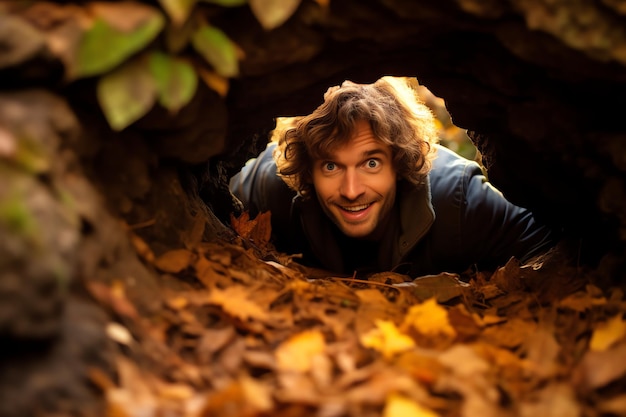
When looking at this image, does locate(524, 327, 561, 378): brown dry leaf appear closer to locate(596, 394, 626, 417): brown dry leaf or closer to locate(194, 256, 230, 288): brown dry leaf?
locate(596, 394, 626, 417): brown dry leaf

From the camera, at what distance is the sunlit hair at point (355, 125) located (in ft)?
12.5

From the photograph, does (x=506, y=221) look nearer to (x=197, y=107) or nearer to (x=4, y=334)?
(x=197, y=107)

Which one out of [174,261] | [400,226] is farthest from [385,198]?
[174,261]

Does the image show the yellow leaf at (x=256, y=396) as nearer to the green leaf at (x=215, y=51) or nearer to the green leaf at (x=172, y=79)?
the green leaf at (x=172, y=79)

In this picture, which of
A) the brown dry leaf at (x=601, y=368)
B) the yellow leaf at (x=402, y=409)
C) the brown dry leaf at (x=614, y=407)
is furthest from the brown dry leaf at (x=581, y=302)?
the yellow leaf at (x=402, y=409)

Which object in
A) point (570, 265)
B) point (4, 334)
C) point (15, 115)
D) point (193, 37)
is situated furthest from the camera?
point (570, 265)

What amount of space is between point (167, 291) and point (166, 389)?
0.48m

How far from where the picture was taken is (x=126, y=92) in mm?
1645

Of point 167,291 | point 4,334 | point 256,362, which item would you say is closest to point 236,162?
point 167,291

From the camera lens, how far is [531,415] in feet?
5.02

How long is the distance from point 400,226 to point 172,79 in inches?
110

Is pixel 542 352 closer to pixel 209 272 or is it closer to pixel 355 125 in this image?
pixel 209 272

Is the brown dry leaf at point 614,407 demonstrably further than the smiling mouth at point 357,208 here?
No

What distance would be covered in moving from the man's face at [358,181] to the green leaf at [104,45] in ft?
7.47
